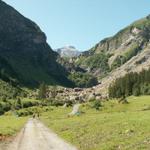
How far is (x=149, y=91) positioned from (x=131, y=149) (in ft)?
540

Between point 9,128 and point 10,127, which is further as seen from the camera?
point 10,127

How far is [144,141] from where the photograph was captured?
1276 inches

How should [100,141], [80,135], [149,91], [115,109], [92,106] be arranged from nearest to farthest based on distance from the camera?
[100,141] → [80,135] → [115,109] → [92,106] → [149,91]

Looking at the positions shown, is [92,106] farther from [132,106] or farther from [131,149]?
[131,149]

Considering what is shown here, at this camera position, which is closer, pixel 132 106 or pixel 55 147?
pixel 55 147

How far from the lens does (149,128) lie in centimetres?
4106

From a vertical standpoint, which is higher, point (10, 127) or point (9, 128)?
point (10, 127)

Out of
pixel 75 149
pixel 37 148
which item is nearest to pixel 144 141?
pixel 75 149

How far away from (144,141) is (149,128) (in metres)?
8.86

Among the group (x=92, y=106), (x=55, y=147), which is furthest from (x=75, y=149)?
(x=92, y=106)

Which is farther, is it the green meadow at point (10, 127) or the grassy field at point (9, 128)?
the green meadow at point (10, 127)

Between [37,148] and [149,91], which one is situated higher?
[149,91]

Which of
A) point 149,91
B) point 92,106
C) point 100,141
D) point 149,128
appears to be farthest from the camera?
point 149,91

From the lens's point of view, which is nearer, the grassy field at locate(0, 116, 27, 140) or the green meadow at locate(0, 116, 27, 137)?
the grassy field at locate(0, 116, 27, 140)
